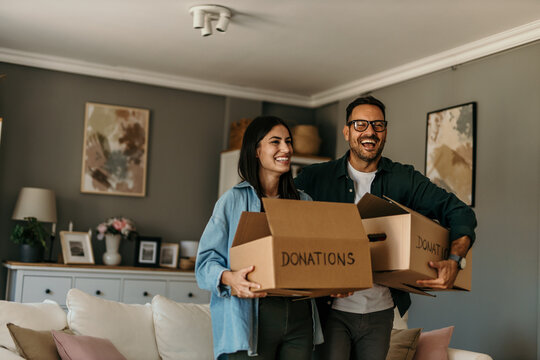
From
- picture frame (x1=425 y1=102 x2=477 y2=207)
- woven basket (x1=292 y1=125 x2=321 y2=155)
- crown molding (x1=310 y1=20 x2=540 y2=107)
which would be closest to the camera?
crown molding (x1=310 y1=20 x2=540 y2=107)

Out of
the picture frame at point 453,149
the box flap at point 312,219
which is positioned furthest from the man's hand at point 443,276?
the picture frame at point 453,149

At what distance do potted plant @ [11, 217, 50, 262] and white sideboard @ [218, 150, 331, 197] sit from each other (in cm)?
159

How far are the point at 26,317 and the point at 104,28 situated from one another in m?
2.31

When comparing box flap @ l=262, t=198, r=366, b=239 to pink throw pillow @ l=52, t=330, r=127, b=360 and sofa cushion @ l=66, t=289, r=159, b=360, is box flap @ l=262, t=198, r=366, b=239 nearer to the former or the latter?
pink throw pillow @ l=52, t=330, r=127, b=360

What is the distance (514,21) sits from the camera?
151 inches

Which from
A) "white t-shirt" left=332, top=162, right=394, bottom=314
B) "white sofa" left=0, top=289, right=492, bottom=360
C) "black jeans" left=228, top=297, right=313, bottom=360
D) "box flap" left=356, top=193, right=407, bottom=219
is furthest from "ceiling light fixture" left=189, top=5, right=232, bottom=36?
"black jeans" left=228, top=297, right=313, bottom=360

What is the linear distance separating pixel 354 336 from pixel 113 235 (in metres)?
3.41

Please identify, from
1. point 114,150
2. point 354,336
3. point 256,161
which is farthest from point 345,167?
point 114,150

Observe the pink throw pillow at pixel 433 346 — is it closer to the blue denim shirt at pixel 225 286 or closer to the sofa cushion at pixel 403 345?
the sofa cushion at pixel 403 345

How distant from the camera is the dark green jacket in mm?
2184

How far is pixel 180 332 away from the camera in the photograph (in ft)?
10.2

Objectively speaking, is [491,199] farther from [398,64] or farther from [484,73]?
[398,64]

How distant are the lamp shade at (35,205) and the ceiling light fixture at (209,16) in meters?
1.95

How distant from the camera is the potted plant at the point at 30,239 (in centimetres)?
473
